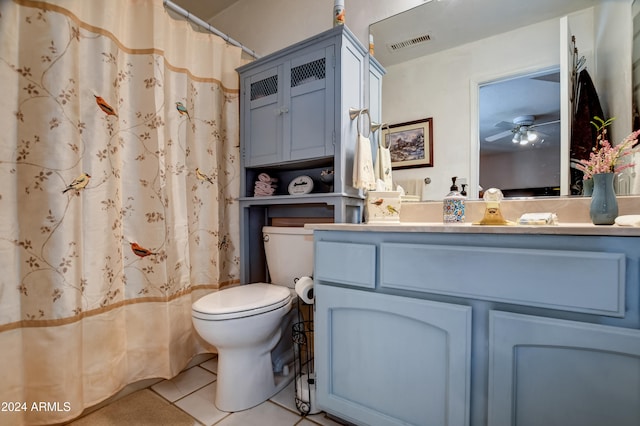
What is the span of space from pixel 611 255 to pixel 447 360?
1.67ft

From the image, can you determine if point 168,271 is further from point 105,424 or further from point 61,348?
point 105,424

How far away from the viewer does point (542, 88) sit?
1.22 metres

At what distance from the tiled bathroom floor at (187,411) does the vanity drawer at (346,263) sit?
25.3 inches

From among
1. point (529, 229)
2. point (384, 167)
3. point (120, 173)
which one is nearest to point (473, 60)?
point (384, 167)

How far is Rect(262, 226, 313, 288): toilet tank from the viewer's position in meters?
1.59

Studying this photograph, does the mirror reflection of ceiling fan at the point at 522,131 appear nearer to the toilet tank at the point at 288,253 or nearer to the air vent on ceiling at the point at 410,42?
the air vent on ceiling at the point at 410,42

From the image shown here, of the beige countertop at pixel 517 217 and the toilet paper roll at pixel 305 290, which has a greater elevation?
the beige countertop at pixel 517 217

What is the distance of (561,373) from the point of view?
74cm

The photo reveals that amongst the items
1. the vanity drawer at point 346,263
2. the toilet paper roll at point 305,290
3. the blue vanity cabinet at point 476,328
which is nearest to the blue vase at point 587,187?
the blue vanity cabinet at point 476,328

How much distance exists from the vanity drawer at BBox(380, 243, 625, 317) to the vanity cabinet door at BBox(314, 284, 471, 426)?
7 centimetres

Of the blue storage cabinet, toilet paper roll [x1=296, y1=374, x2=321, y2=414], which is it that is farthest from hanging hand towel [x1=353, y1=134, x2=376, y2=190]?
toilet paper roll [x1=296, y1=374, x2=321, y2=414]

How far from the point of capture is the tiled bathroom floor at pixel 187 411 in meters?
1.20

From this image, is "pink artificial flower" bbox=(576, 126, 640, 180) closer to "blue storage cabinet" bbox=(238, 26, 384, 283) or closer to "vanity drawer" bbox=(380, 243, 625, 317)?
"vanity drawer" bbox=(380, 243, 625, 317)

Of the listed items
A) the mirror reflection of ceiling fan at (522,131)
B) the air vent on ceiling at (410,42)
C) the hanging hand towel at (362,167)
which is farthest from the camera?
the air vent on ceiling at (410,42)
